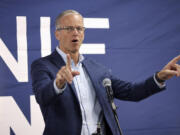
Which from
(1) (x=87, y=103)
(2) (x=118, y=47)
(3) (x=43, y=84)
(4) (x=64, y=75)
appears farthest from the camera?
(2) (x=118, y=47)

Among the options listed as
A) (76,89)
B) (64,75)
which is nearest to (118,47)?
(76,89)

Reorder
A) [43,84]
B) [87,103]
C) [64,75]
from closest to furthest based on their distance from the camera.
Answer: [64,75], [43,84], [87,103]

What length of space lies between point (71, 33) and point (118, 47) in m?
1.19

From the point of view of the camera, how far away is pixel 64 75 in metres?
1.24

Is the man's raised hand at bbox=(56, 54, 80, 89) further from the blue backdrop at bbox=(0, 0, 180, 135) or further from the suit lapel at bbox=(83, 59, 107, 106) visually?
the blue backdrop at bbox=(0, 0, 180, 135)

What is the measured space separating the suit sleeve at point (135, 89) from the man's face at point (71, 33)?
0.35m

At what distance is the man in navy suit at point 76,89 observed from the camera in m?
1.53

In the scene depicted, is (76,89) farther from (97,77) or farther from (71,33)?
(71,33)

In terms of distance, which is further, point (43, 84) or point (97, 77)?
point (97, 77)

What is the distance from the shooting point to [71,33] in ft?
5.65

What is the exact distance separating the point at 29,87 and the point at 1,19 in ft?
2.28

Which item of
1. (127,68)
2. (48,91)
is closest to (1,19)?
(127,68)


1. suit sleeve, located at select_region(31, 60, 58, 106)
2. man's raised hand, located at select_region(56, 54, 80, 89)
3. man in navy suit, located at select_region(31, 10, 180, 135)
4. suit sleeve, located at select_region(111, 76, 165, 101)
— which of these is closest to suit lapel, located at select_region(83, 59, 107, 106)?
man in navy suit, located at select_region(31, 10, 180, 135)

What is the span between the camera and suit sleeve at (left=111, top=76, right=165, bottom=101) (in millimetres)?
1657
